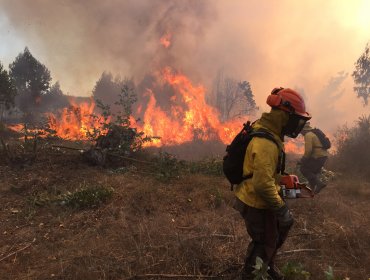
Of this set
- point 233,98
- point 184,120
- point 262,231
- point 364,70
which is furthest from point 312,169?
point 364,70

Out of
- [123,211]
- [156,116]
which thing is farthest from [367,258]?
[156,116]

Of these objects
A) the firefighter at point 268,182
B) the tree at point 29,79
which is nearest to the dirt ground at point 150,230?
the firefighter at point 268,182

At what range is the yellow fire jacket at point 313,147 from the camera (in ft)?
26.8

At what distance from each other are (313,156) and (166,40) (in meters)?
18.5

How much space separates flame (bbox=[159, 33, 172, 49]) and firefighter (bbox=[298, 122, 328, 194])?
17809mm

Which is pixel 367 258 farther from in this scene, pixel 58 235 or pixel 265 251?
pixel 58 235

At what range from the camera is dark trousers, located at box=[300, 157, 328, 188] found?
8.30 m

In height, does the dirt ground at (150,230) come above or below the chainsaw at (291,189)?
below

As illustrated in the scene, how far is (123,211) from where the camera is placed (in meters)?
Result: 6.85

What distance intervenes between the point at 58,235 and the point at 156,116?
17.2 m

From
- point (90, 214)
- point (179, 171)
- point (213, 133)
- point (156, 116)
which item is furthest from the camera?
point (156, 116)

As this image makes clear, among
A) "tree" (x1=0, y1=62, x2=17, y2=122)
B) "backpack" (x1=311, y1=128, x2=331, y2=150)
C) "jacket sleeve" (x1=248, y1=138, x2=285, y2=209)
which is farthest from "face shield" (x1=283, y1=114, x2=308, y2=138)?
"tree" (x1=0, y1=62, x2=17, y2=122)

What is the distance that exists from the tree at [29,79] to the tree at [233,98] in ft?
63.1

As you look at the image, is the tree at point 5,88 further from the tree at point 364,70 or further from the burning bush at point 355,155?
the tree at point 364,70
